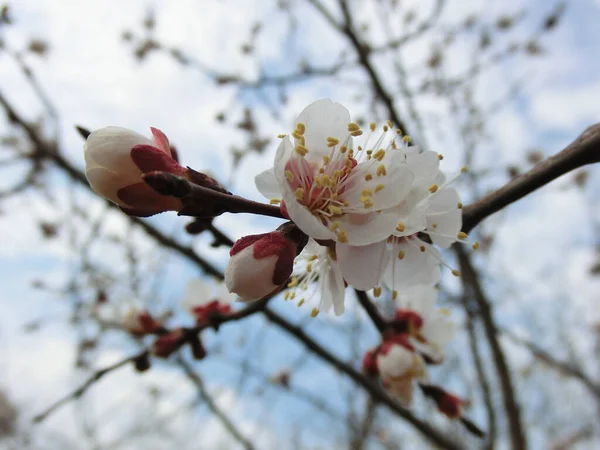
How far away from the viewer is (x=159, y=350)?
1.16m

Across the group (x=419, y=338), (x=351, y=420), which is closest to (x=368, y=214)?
(x=419, y=338)

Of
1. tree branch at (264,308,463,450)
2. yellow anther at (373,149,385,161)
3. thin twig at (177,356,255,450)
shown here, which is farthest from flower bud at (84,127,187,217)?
thin twig at (177,356,255,450)

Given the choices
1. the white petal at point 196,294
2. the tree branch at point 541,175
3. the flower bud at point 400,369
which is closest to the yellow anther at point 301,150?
the tree branch at point 541,175

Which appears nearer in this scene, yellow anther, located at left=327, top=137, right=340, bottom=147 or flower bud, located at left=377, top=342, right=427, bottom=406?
yellow anther, located at left=327, top=137, right=340, bottom=147

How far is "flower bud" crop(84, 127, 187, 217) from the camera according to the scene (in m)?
0.59

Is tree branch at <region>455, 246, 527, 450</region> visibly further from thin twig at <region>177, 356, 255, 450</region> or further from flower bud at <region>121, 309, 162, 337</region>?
flower bud at <region>121, 309, 162, 337</region>

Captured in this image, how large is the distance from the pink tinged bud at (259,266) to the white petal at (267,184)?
0.12 m

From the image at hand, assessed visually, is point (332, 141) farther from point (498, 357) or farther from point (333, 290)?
point (498, 357)

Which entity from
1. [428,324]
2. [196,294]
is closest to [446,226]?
[428,324]

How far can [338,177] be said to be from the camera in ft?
2.55

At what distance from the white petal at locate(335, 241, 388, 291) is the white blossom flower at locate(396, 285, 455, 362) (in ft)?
1.63

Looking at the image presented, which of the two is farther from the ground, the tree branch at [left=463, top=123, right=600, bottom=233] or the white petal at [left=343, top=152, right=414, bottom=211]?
the tree branch at [left=463, top=123, right=600, bottom=233]

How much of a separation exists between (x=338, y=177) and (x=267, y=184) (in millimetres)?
127

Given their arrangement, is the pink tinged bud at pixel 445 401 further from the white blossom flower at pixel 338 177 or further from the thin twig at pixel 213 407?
the thin twig at pixel 213 407
